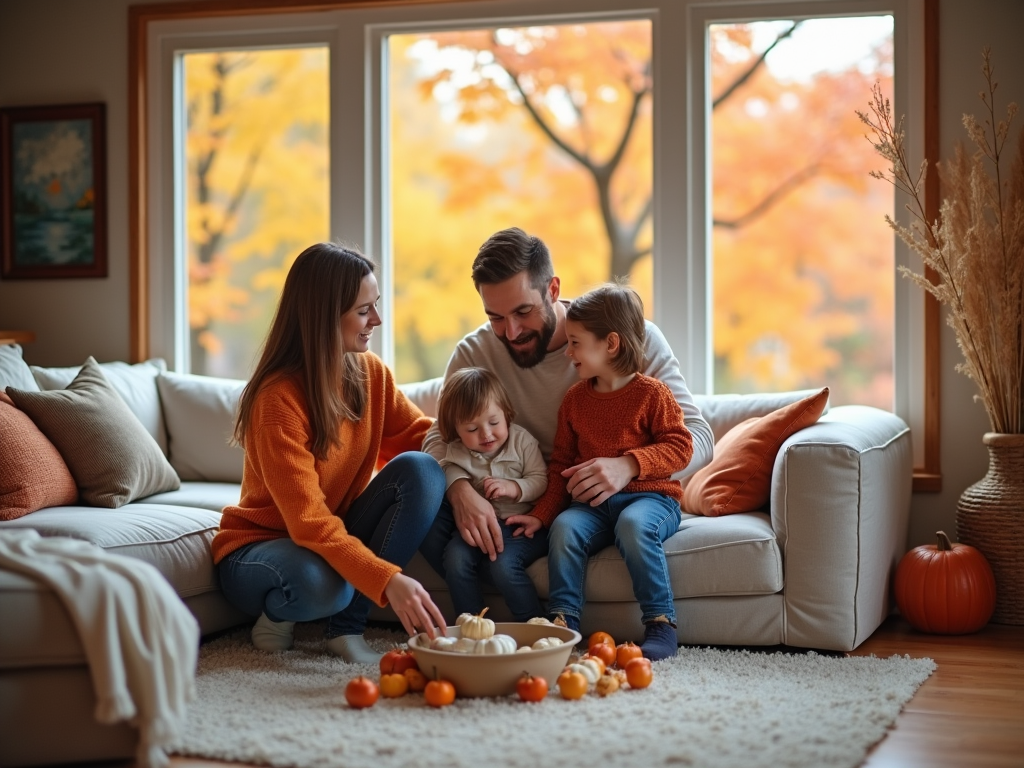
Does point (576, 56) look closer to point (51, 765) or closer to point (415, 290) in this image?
point (415, 290)

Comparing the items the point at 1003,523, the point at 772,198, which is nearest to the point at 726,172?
the point at 772,198

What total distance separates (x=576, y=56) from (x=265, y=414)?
3621mm

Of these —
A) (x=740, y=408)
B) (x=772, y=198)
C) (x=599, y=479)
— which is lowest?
(x=599, y=479)

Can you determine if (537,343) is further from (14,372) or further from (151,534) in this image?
(14,372)

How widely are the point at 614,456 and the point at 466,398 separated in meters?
0.42

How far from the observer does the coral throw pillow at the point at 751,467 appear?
296 cm

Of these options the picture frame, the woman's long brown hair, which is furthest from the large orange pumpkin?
the picture frame

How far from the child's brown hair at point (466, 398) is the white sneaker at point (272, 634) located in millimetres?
638

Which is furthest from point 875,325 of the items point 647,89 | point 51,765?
point 51,765

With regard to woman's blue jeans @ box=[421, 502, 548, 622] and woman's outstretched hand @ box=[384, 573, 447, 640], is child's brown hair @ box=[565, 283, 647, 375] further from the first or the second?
woman's outstretched hand @ box=[384, 573, 447, 640]

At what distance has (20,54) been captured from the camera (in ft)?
13.9

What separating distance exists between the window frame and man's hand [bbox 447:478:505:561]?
124cm

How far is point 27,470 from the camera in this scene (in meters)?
2.82

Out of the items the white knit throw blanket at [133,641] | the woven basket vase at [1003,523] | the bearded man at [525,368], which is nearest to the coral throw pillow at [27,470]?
the white knit throw blanket at [133,641]
